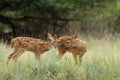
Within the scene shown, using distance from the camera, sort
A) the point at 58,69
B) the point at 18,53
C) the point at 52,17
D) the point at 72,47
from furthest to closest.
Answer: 1. the point at 52,17
2. the point at 18,53
3. the point at 72,47
4. the point at 58,69

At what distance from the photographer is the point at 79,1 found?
20.9 m

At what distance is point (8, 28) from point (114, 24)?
5.54 metres

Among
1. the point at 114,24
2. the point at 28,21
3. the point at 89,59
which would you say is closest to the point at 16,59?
the point at 89,59

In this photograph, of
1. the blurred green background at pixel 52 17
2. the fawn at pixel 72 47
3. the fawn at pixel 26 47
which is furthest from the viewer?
the blurred green background at pixel 52 17

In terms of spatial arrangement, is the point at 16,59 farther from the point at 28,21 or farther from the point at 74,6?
the point at 28,21

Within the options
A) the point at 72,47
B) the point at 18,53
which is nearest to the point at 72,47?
the point at 72,47

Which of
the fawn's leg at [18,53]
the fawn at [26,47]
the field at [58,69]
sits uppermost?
the fawn at [26,47]

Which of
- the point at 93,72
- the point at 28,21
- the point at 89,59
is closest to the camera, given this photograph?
the point at 93,72

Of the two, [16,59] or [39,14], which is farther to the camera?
[39,14]

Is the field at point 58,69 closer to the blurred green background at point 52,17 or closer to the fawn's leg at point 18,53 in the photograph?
the fawn's leg at point 18,53

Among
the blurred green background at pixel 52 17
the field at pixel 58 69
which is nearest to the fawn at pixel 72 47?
the field at pixel 58 69

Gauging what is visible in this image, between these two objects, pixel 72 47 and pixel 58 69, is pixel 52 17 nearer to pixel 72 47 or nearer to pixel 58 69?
pixel 72 47

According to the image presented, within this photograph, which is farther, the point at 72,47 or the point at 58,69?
the point at 72,47

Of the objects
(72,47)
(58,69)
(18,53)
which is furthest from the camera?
(18,53)
